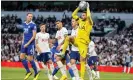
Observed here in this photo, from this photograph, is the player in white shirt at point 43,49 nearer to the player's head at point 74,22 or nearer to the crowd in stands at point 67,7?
the player's head at point 74,22

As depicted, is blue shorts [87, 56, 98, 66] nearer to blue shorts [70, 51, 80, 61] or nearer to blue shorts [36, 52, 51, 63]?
blue shorts [36, 52, 51, 63]

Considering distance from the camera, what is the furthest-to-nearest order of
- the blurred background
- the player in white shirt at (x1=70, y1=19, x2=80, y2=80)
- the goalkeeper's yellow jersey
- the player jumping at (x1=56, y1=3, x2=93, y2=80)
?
the blurred background
the player in white shirt at (x1=70, y1=19, x2=80, y2=80)
the goalkeeper's yellow jersey
the player jumping at (x1=56, y1=3, x2=93, y2=80)

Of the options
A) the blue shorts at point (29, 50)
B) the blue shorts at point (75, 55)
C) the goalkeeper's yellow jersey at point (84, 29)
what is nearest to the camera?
the goalkeeper's yellow jersey at point (84, 29)

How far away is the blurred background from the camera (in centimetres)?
4269

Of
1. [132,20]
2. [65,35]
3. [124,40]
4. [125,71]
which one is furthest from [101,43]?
[65,35]

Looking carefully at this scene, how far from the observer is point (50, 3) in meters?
52.8

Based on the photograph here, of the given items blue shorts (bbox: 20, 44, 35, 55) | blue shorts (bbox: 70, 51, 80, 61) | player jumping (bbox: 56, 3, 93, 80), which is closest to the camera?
player jumping (bbox: 56, 3, 93, 80)

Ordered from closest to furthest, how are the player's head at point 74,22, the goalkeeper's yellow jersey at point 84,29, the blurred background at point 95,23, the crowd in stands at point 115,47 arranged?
the goalkeeper's yellow jersey at point 84,29, the player's head at point 74,22, the crowd in stands at point 115,47, the blurred background at point 95,23

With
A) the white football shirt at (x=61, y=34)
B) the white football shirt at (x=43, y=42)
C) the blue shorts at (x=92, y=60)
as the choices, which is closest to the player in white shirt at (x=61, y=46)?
the white football shirt at (x=61, y=34)

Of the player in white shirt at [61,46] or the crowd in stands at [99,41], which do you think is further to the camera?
the crowd in stands at [99,41]

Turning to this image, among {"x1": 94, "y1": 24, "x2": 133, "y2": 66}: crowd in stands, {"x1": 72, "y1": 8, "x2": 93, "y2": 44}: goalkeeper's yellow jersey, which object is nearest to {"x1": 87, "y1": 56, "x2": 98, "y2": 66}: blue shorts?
{"x1": 72, "y1": 8, "x2": 93, "y2": 44}: goalkeeper's yellow jersey

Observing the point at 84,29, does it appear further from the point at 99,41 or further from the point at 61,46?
the point at 99,41

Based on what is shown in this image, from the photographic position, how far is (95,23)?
4906 cm

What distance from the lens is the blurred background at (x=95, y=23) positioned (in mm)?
42688
